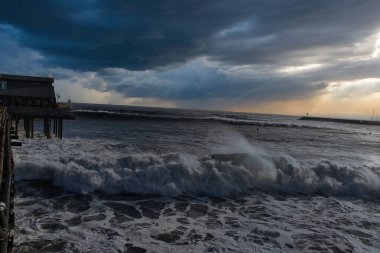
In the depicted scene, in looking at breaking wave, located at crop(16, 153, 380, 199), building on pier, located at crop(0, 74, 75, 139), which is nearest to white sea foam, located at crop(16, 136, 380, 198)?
breaking wave, located at crop(16, 153, 380, 199)

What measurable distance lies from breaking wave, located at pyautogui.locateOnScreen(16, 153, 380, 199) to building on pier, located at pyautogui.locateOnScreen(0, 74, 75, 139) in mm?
19836

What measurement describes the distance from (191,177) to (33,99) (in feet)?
108

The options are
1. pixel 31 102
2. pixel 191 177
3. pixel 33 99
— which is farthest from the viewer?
pixel 33 99

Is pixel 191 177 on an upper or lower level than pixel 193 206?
upper

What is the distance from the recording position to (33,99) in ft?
143

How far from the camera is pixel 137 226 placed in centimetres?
1276

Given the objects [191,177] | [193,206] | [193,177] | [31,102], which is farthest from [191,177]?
[31,102]

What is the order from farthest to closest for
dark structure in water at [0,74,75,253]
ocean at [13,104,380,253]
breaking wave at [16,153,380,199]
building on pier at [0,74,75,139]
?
building on pier at [0,74,75,139]
dark structure in water at [0,74,75,253]
breaking wave at [16,153,380,199]
ocean at [13,104,380,253]

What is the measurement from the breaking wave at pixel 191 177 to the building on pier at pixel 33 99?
65.1ft

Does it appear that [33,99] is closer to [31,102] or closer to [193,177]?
[31,102]

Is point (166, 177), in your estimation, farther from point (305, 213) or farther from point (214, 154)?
point (214, 154)

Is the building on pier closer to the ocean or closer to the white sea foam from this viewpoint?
the white sea foam

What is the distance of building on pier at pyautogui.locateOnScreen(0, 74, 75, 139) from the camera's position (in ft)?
125

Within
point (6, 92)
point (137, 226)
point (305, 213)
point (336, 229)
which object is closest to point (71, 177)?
point (137, 226)
